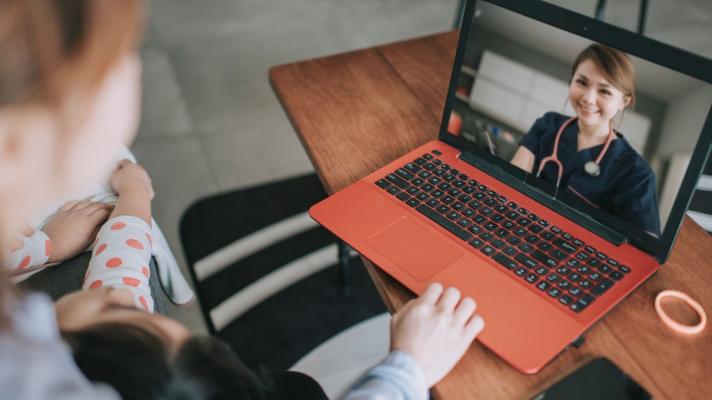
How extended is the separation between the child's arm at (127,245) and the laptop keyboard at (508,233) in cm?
37

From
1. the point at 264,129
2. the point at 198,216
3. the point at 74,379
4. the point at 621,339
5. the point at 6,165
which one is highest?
the point at 6,165

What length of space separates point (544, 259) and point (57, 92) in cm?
61

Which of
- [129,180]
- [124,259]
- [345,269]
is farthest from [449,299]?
[345,269]

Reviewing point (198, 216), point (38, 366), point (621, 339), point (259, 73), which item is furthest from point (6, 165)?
point (259, 73)

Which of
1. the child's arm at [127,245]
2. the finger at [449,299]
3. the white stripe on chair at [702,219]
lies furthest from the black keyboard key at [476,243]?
the child's arm at [127,245]

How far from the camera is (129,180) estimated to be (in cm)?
101

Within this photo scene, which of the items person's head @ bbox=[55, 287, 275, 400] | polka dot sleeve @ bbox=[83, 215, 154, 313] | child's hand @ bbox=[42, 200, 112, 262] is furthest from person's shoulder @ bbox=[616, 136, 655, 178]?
child's hand @ bbox=[42, 200, 112, 262]

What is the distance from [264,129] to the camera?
7.46 ft

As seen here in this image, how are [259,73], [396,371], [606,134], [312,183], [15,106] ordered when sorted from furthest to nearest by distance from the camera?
[259,73] → [312,183] → [606,134] → [396,371] → [15,106]

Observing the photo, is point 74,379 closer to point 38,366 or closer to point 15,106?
point 38,366

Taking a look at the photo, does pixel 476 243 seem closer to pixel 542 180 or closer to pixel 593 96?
pixel 542 180

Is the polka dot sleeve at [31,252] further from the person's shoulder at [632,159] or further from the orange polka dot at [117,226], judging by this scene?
the person's shoulder at [632,159]

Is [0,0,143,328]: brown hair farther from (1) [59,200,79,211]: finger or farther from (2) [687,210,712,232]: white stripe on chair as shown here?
(2) [687,210,712,232]: white stripe on chair

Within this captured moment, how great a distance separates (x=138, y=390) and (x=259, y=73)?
214 centimetres
